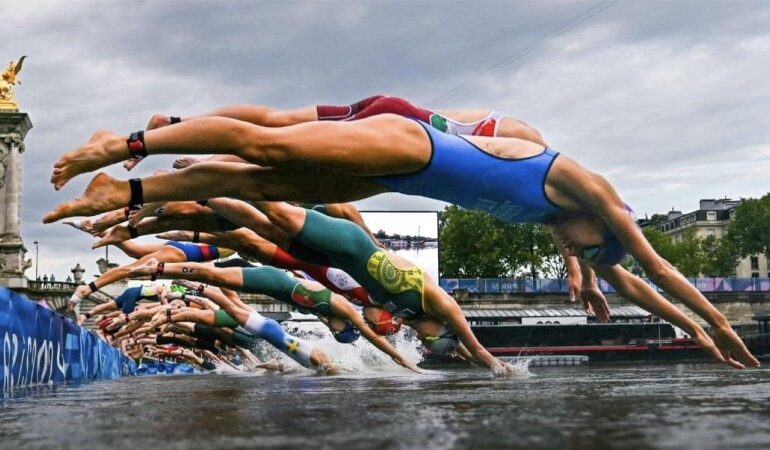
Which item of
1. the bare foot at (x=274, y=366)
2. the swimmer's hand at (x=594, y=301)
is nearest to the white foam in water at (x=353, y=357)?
the bare foot at (x=274, y=366)

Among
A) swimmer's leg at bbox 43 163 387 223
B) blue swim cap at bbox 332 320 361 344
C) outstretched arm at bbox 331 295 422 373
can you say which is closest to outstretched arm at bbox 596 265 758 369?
swimmer's leg at bbox 43 163 387 223

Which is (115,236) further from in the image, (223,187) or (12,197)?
(12,197)

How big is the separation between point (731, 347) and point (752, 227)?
93.6 metres

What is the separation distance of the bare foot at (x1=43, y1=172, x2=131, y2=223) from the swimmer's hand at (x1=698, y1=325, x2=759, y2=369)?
439 cm

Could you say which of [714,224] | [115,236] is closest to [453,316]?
[115,236]

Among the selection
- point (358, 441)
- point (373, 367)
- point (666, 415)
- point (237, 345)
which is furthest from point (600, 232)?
point (237, 345)

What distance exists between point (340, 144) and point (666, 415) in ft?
9.33

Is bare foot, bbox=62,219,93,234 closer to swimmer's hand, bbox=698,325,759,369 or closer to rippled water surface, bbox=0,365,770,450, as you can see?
rippled water surface, bbox=0,365,770,450

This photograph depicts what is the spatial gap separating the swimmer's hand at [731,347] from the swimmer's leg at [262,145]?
298cm

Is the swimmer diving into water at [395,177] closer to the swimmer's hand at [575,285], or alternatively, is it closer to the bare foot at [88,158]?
the bare foot at [88,158]

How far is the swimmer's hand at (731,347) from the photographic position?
6.66 meters

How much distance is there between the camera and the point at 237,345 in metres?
23.3

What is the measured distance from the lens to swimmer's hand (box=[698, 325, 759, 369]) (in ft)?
21.9

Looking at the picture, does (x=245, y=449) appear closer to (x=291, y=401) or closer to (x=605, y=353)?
(x=291, y=401)
